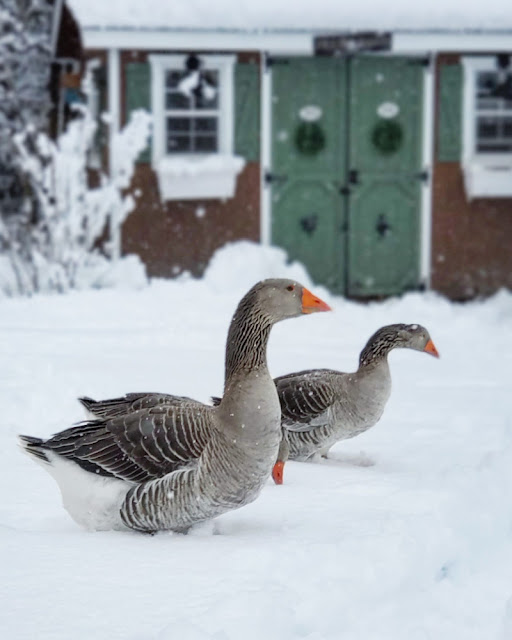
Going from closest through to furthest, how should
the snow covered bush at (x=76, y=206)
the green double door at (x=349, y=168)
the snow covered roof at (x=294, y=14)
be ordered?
the snow covered bush at (x=76, y=206) < the snow covered roof at (x=294, y=14) < the green double door at (x=349, y=168)

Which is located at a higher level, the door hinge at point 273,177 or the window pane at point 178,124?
the window pane at point 178,124

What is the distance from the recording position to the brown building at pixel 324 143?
13.9 metres

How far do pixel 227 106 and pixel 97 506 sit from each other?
9827 mm

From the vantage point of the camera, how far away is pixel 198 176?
555 inches

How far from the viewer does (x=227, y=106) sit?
14.1m

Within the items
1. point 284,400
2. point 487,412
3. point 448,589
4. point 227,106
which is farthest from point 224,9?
point 448,589

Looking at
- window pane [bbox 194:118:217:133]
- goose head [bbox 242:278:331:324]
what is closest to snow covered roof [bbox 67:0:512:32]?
window pane [bbox 194:118:217:133]

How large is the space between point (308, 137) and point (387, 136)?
107 cm

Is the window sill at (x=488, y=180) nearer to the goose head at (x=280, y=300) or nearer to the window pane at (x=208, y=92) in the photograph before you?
the window pane at (x=208, y=92)

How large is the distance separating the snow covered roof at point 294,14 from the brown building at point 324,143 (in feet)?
0.15

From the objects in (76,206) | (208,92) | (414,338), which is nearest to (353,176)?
(208,92)

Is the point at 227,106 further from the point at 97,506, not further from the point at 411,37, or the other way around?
the point at 97,506

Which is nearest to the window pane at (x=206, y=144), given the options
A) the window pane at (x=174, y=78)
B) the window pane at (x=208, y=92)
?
the window pane at (x=208, y=92)

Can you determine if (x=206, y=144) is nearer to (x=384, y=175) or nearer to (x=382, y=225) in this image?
(x=384, y=175)
